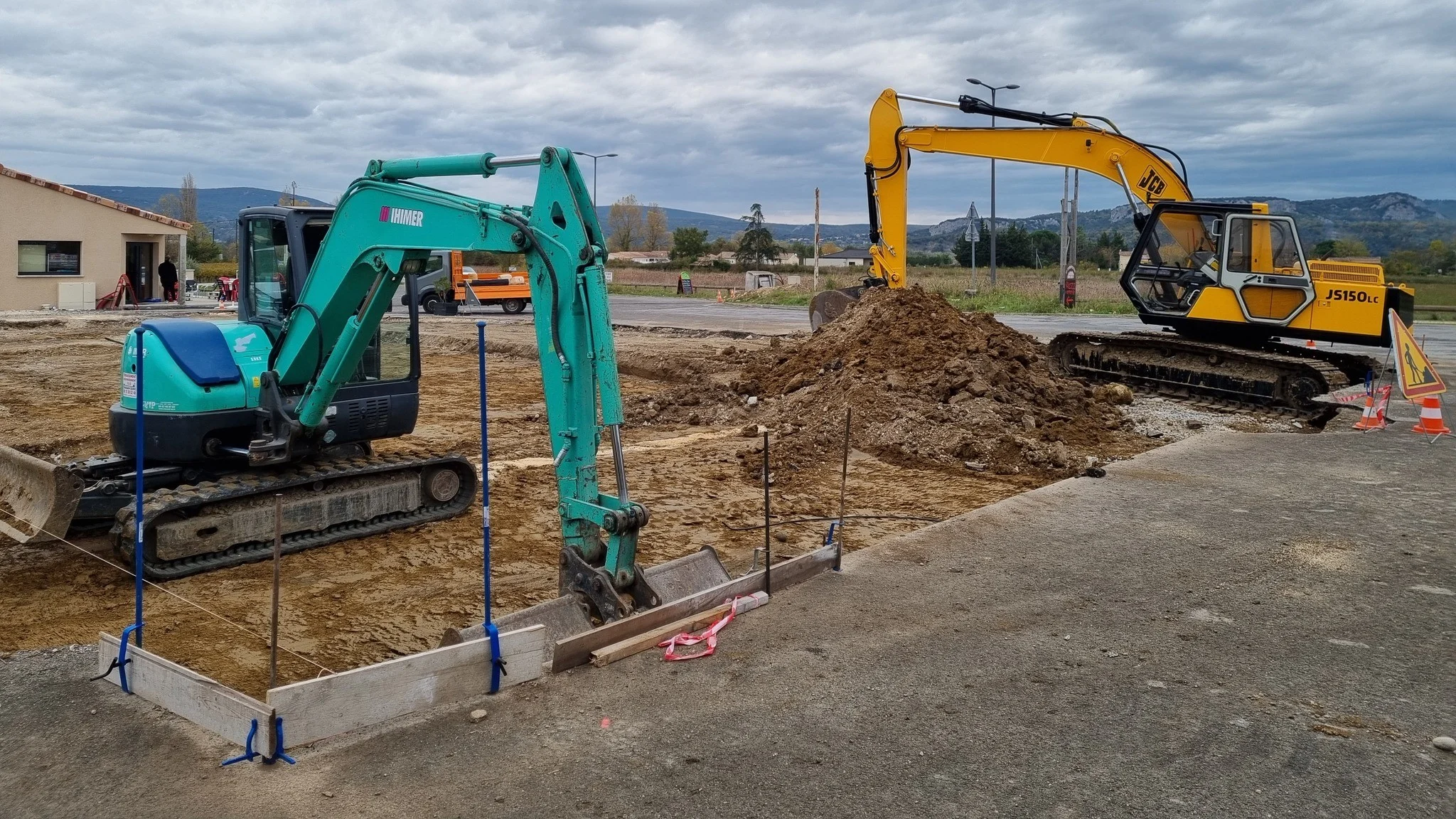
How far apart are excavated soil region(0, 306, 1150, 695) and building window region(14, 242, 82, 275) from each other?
13470 mm

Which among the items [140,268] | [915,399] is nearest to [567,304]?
[915,399]

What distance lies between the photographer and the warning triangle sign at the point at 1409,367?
13.8 m

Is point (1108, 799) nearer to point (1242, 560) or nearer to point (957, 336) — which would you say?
point (1242, 560)

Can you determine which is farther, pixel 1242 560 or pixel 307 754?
pixel 1242 560

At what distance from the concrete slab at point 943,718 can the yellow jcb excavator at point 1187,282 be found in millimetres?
8729

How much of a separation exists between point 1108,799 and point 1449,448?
10.5 metres

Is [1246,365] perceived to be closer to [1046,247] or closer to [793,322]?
[793,322]

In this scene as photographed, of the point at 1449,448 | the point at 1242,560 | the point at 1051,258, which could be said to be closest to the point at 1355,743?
the point at 1242,560

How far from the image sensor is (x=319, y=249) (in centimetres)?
769

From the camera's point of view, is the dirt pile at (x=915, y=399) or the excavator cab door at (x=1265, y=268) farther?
the excavator cab door at (x=1265, y=268)

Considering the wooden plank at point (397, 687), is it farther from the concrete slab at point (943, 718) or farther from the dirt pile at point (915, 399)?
the dirt pile at point (915, 399)

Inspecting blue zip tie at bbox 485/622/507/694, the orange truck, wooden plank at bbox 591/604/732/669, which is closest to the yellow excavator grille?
wooden plank at bbox 591/604/732/669

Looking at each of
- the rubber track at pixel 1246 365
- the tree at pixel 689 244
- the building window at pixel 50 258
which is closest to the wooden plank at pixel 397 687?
the rubber track at pixel 1246 365

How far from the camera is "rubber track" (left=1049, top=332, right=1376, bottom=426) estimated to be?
15.4m
